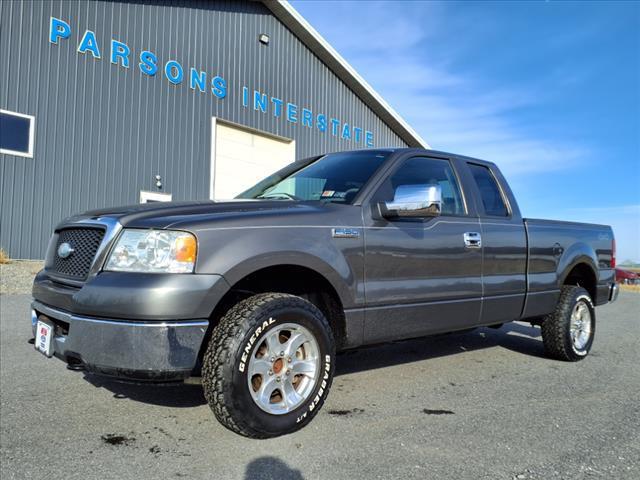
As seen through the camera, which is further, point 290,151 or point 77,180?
point 290,151

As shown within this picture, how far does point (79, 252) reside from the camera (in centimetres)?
298

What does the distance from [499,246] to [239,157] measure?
12193mm

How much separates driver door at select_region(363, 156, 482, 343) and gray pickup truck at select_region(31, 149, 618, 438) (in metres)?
0.01

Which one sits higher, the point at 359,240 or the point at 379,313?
the point at 359,240

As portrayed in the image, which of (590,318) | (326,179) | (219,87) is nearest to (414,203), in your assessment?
(326,179)

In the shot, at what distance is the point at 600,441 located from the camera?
2922 mm

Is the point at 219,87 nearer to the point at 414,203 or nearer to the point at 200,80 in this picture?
the point at 200,80

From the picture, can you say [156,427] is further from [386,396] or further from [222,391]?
[386,396]

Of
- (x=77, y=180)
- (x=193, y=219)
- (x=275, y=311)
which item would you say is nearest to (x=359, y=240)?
(x=275, y=311)

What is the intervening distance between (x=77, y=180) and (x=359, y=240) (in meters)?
10.7

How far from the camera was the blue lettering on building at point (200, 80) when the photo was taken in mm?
11953

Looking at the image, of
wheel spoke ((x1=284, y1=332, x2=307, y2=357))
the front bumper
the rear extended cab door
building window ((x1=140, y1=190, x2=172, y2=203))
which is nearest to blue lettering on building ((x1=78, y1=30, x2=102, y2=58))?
building window ((x1=140, y1=190, x2=172, y2=203))

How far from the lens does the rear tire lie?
4.89m

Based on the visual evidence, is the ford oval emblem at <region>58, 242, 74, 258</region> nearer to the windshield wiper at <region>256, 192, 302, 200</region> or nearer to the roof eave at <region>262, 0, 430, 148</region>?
the windshield wiper at <region>256, 192, 302, 200</region>
